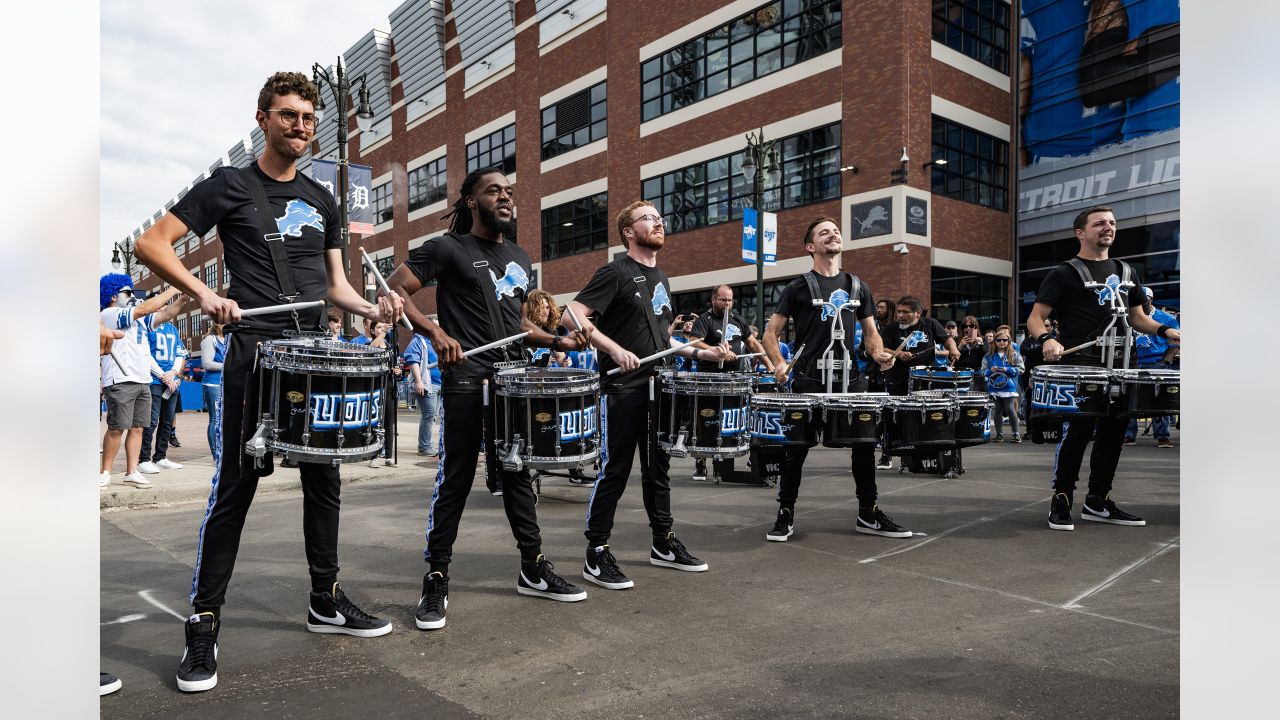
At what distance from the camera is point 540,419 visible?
4039 millimetres

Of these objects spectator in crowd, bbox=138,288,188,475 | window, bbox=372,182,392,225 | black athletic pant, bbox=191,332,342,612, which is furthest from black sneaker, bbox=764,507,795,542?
window, bbox=372,182,392,225

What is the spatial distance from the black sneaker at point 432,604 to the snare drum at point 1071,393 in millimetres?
4406

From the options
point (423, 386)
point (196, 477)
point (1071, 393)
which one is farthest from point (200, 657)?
point (423, 386)

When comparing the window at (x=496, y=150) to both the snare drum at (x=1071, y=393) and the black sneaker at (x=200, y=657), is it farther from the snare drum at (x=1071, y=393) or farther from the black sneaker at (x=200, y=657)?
the black sneaker at (x=200, y=657)

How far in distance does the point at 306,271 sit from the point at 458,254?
872 millimetres

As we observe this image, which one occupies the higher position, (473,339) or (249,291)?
(249,291)

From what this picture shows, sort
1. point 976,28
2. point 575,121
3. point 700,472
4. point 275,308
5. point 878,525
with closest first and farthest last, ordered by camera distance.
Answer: point 275,308, point 878,525, point 700,472, point 976,28, point 575,121

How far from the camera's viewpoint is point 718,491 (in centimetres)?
811

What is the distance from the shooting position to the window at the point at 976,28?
2023 cm

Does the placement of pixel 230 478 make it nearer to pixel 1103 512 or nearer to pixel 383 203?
pixel 1103 512

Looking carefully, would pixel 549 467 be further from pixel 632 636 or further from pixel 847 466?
pixel 847 466

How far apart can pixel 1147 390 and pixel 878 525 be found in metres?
2.11

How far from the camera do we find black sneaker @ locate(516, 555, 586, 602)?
4246 mm

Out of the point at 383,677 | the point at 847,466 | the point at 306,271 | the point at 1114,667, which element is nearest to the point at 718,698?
the point at 383,677
